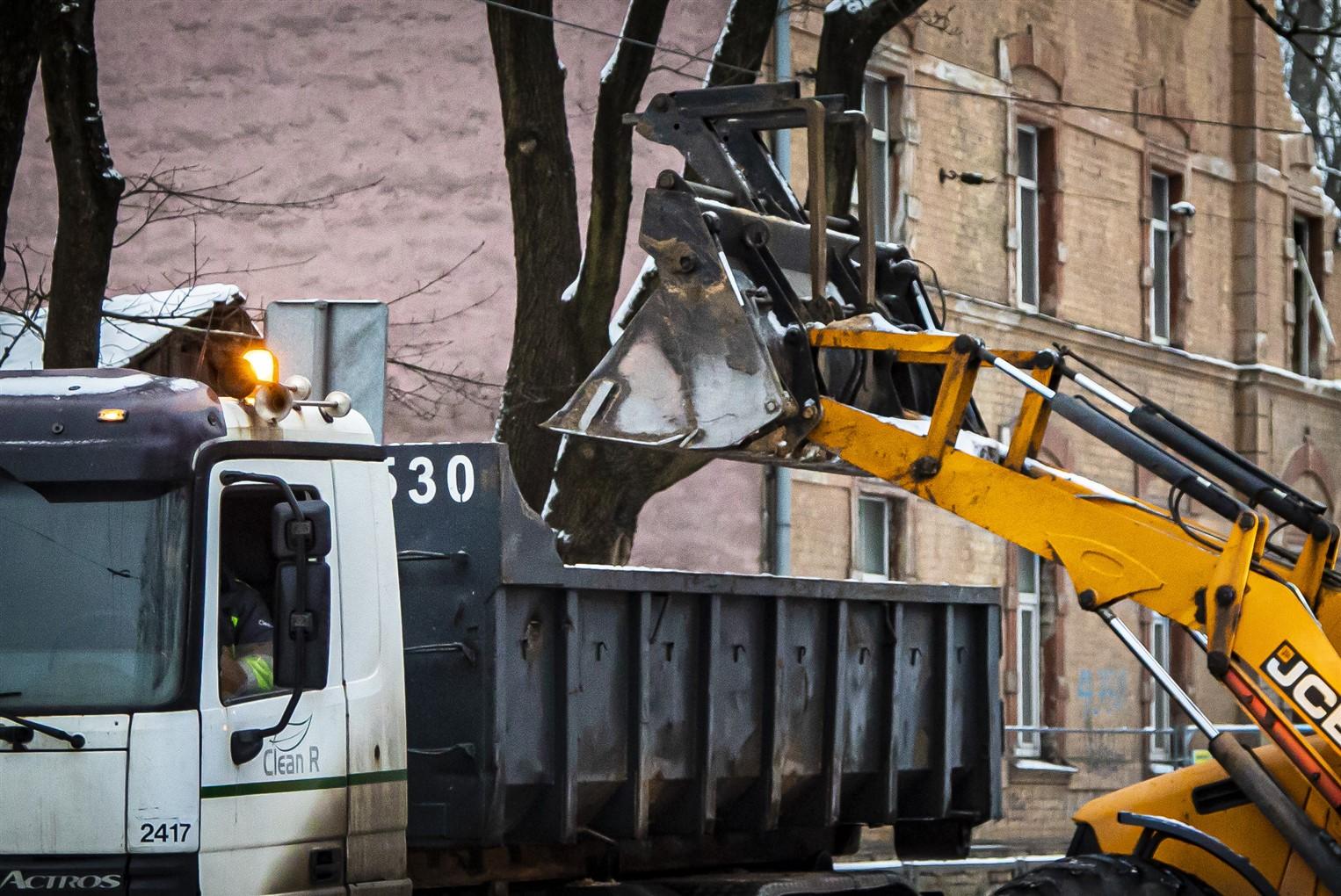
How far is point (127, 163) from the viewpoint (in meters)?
20.8

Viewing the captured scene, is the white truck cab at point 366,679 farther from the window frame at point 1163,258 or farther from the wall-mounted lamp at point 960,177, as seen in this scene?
the window frame at point 1163,258

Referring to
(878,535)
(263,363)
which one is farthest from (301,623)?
(878,535)

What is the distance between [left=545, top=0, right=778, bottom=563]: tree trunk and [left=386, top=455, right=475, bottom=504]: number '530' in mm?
5111

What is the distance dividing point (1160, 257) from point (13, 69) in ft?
62.6

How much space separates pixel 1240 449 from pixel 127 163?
14334 millimetres

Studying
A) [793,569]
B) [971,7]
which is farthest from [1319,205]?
[793,569]

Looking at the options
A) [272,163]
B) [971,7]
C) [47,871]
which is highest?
[971,7]

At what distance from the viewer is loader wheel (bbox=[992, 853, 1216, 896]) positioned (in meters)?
8.27

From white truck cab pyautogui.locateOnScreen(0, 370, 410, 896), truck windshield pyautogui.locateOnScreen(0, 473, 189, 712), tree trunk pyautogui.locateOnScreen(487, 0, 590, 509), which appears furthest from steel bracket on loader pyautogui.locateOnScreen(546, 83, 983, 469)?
tree trunk pyautogui.locateOnScreen(487, 0, 590, 509)

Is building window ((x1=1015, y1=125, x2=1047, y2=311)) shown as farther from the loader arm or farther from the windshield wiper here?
the windshield wiper

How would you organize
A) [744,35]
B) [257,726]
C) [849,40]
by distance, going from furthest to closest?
[849,40], [744,35], [257,726]

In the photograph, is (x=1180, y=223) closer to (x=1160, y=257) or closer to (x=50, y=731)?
(x=1160, y=257)

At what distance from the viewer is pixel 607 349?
13609 mm

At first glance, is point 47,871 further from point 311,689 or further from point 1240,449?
point 1240,449
